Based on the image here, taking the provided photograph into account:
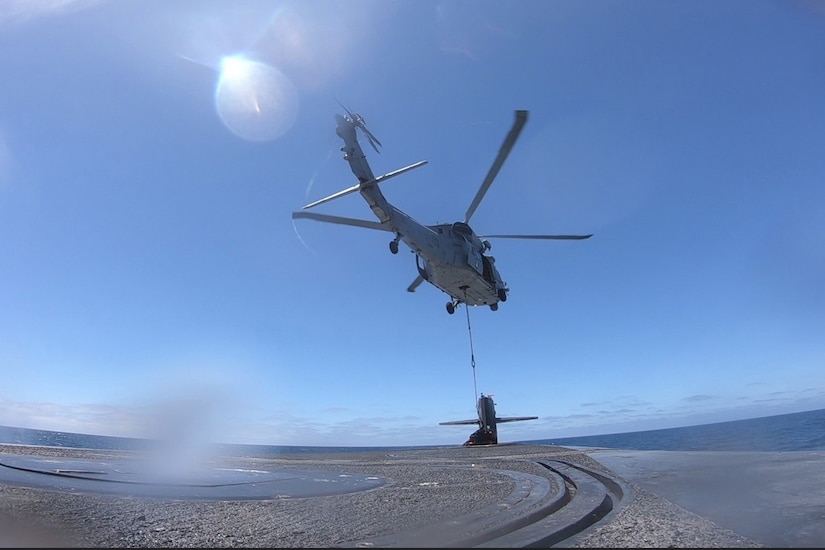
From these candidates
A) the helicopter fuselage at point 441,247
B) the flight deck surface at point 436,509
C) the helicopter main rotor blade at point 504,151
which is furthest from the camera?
the helicopter fuselage at point 441,247

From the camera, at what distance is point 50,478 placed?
43.8ft

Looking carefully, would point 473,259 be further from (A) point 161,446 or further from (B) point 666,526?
(B) point 666,526

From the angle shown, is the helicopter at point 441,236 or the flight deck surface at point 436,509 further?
the helicopter at point 441,236

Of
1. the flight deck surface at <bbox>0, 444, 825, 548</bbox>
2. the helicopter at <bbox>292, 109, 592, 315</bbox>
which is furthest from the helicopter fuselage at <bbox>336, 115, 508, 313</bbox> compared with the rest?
the flight deck surface at <bbox>0, 444, 825, 548</bbox>

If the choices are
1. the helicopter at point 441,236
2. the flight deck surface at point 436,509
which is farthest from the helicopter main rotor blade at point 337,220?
the flight deck surface at point 436,509

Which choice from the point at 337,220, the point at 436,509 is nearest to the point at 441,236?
the point at 337,220

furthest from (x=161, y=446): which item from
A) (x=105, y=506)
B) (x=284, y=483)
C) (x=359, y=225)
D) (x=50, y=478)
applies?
(x=359, y=225)

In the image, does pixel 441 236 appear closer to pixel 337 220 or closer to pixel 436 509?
pixel 337 220

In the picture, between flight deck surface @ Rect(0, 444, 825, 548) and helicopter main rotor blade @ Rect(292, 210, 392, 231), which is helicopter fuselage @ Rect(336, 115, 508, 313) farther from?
flight deck surface @ Rect(0, 444, 825, 548)

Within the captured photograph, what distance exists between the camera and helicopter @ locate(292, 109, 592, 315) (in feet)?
63.5

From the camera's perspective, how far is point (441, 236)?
23297mm

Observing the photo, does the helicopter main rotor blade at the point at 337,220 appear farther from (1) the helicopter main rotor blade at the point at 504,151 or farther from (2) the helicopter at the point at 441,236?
(1) the helicopter main rotor blade at the point at 504,151

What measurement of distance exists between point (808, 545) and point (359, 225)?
17913 mm

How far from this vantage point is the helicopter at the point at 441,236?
63.5ft
